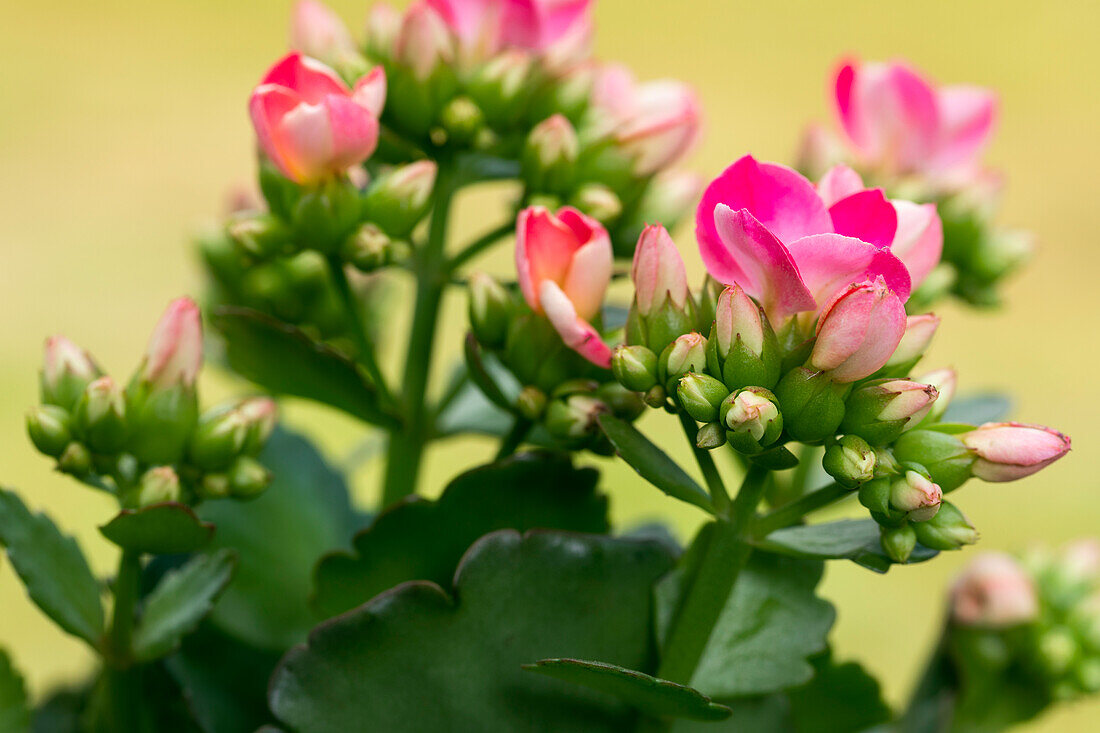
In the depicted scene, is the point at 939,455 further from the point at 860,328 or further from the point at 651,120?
the point at 651,120

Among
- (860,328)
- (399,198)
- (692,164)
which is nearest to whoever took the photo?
(860,328)

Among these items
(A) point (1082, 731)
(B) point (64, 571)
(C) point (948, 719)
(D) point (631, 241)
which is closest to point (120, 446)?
(B) point (64, 571)

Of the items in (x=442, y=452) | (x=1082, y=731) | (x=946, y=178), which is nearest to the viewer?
(x=946, y=178)

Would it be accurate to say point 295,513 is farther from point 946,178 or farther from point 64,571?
point 946,178

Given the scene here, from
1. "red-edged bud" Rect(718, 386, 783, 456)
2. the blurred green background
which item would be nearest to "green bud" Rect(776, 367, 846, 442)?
"red-edged bud" Rect(718, 386, 783, 456)

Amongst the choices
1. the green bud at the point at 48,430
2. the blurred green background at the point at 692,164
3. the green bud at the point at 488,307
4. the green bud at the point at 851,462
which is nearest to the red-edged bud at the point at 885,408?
the green bud at the point at 851,462

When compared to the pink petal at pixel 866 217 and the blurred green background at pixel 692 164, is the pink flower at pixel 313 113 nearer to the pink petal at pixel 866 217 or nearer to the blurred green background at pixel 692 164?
the pink petal at pixel 866 217

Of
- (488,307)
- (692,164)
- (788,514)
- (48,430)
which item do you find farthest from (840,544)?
(692,164)
